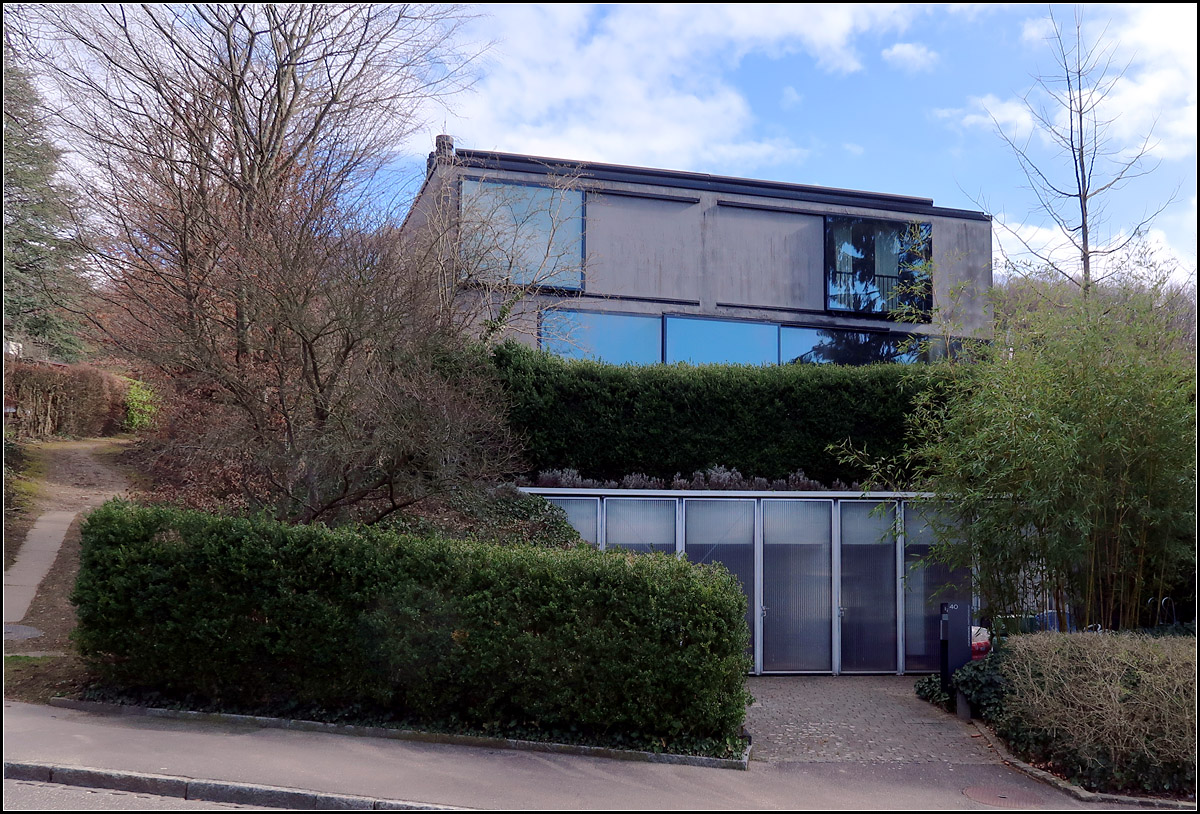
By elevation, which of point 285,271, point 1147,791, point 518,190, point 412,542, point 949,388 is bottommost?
point 1147,791

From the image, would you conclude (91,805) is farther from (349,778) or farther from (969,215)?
(969,215)

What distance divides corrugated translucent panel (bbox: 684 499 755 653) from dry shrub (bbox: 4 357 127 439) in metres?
16.1

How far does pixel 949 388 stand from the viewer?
11.6 metres

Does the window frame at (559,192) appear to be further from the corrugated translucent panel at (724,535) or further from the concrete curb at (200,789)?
the concrete curb at (200,789)

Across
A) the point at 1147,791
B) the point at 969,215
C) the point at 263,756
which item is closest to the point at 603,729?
the point at 263,756

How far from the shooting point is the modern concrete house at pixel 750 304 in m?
12.4

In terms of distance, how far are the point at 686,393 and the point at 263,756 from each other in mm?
8752

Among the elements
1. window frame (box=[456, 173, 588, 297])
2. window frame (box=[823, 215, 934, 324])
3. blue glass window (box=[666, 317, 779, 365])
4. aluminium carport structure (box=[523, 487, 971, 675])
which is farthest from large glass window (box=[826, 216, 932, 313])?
aluminium carport structure (box=[523, 487, 971, 675])

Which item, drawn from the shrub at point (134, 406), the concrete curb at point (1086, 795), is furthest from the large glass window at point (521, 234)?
the shrub at point (134, 406)

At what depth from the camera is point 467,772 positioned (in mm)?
7051

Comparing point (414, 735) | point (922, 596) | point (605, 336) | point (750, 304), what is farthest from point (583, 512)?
point (750, 304)

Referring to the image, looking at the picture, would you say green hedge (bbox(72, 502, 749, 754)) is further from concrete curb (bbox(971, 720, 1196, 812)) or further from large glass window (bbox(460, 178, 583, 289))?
large glass window (bbox(460, 178, 583, 289))

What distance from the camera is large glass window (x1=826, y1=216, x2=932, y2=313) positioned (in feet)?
62.6

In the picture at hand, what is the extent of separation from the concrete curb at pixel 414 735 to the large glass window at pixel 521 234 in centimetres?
875
